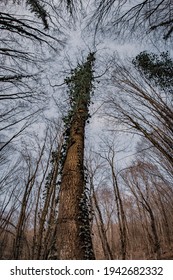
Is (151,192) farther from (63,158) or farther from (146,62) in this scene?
(63,158)

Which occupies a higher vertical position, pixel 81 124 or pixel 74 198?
pixel 81 124

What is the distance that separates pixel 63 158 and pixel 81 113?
1.53m

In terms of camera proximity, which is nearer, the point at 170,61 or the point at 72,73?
the point at 72,73

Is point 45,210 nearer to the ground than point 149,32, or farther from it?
nearer to the ground

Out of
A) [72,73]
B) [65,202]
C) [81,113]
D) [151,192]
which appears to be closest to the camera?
[65,202]

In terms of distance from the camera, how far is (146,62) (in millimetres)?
10281

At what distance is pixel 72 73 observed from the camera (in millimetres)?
8070

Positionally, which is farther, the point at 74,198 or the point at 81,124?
the point at 81,124

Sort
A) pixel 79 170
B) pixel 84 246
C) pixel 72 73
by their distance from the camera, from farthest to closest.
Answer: pixel 72 73 < pixel 79 170 < pixel 84 246

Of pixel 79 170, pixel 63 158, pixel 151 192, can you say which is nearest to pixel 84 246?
pixel 79 170
